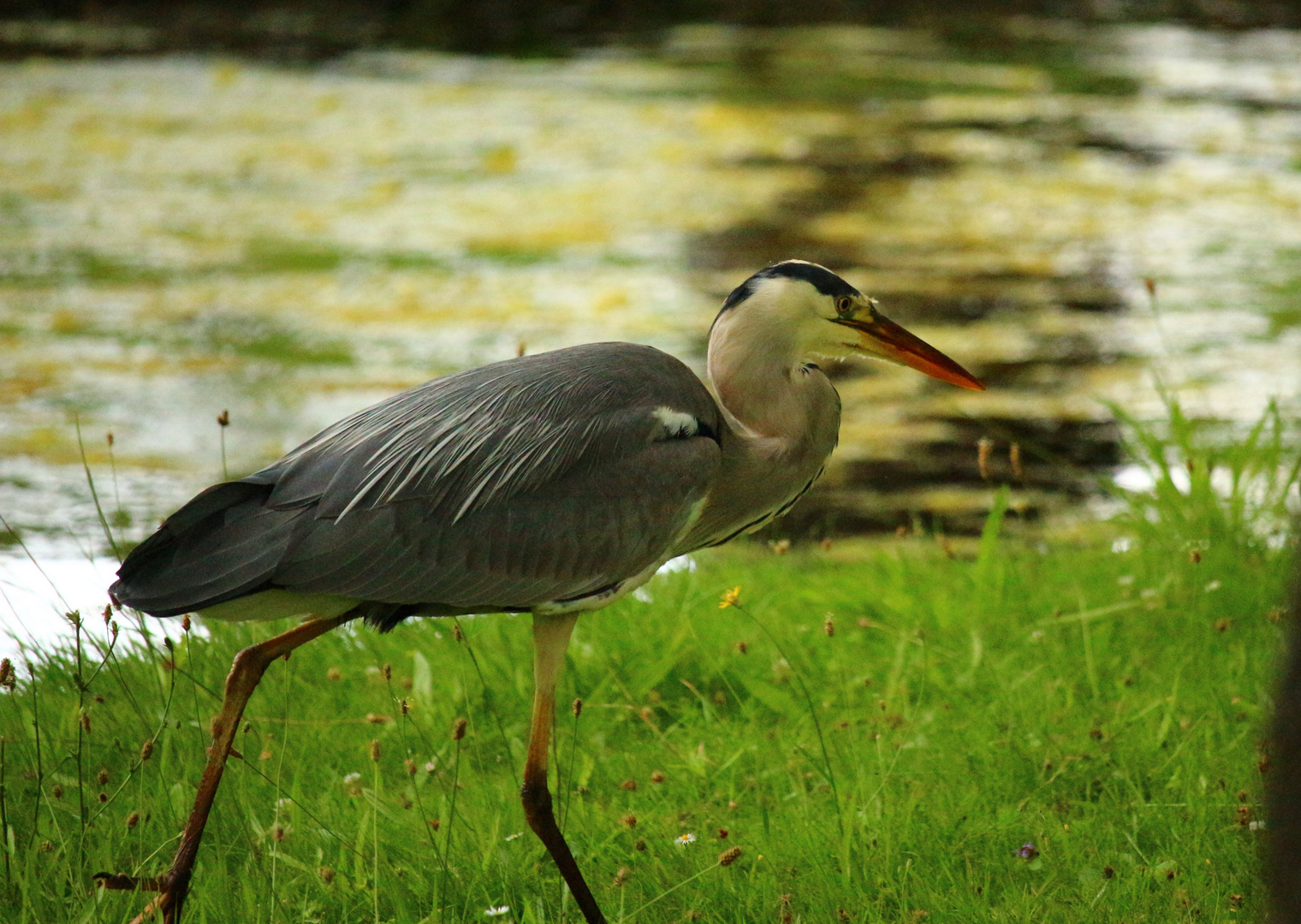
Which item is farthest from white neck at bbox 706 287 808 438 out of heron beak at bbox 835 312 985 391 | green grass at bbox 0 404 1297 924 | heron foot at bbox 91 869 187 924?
heron foot at bbox 91 869 187 924

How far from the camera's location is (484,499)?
3252 millimetres

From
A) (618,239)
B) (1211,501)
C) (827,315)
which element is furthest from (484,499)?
(618,239)

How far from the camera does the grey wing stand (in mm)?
3115

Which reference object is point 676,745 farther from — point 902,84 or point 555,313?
point 902,84

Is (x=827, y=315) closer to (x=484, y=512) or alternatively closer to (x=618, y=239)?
(x=484, y=512)

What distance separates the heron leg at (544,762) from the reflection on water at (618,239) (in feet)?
8.42

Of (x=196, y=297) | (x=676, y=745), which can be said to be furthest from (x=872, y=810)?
(x=196, y=297)

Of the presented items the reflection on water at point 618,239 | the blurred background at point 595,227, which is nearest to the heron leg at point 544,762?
the blurred background at point 595,227

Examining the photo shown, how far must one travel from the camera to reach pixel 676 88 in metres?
13.9

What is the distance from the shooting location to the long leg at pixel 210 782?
9.66 ft

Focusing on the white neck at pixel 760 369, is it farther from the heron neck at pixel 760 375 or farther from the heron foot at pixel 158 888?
the heron foot at pixel 158 888

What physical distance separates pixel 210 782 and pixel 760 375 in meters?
1.46

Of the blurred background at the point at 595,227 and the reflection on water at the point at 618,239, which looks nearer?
the blurred background at the point at 595,227

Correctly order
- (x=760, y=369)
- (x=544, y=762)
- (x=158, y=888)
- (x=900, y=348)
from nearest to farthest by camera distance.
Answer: (x=158, y=888) → (x=544, y=762) → (x=760, y=369) → (x=900, y=348)
